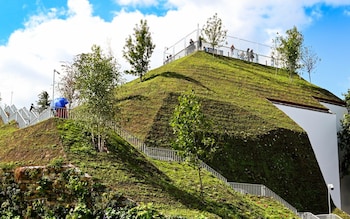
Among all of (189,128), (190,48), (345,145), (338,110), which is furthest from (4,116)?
(338,110)

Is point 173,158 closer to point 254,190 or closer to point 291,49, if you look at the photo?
point 254,190

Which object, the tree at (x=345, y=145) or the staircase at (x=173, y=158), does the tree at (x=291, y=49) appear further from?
the staircase at (x=173, y=158)

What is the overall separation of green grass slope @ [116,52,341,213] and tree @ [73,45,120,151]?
7604 mm

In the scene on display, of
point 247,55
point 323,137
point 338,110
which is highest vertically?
point 247,55

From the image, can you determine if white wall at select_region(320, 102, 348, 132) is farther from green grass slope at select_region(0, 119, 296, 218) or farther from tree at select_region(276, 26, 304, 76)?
green grass slope at select_region(0, 119, 296, 218)

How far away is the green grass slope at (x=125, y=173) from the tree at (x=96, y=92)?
65 cm

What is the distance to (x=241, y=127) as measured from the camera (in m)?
33.3

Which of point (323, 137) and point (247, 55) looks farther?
point (247, 55)

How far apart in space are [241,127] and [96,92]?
1462 centimetres

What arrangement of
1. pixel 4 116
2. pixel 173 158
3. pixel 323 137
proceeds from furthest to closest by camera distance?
1. pixel 323 137
2. pixel 4 116
3. pixel 173 158

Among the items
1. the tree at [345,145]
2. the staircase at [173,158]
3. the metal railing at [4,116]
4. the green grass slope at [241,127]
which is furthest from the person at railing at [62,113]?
the tree at [345,145]

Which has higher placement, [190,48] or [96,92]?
[190,48]

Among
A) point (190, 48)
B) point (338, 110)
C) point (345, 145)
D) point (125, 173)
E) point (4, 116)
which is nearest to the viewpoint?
point (125, 173)

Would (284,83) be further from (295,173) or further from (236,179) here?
(236,179)
